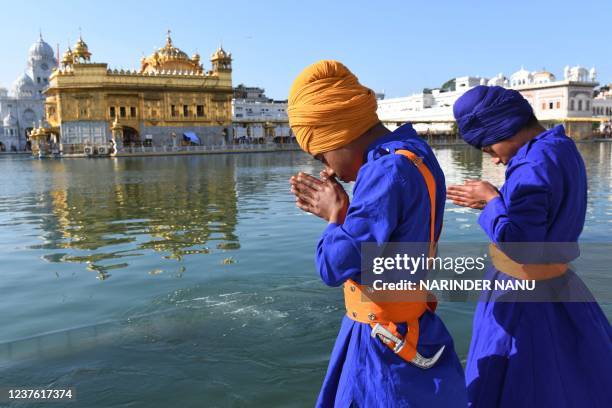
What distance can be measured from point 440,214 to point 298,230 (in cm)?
698

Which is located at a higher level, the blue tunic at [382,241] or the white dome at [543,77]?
the white dome at [543,77]

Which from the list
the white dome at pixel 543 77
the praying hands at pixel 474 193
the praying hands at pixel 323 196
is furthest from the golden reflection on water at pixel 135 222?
the white dome at pixel 543 77

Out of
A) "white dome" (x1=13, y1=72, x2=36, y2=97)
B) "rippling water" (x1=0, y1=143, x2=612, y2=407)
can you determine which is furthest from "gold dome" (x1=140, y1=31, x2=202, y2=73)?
"rippling water" (x1=0, y1=143, x2=612, y2=407)

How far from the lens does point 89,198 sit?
14047mm

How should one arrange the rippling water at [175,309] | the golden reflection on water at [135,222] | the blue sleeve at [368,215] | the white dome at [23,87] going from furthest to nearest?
the white dome at [23,87] < the golden reflection on water at [135,222] < the rippling water at [175,309] < the blue sleeve at [368,215]

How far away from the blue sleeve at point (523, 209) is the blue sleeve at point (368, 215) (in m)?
0.58

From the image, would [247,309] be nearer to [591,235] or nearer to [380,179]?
[380,179]

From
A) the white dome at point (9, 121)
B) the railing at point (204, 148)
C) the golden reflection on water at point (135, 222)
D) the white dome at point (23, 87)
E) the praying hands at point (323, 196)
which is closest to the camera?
the praying hands at point (323, 196)

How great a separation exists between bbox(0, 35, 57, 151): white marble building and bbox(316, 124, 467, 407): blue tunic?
8178 cm

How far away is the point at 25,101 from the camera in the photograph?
79.6 m

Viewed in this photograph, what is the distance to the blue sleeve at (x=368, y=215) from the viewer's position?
1445 millimetres

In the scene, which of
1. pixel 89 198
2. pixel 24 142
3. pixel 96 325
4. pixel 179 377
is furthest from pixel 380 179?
pixel 24 142

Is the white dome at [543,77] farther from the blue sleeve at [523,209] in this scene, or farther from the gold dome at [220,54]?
the blue sleeve at [523,209]

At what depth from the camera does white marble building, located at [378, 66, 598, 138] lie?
71.6 m
